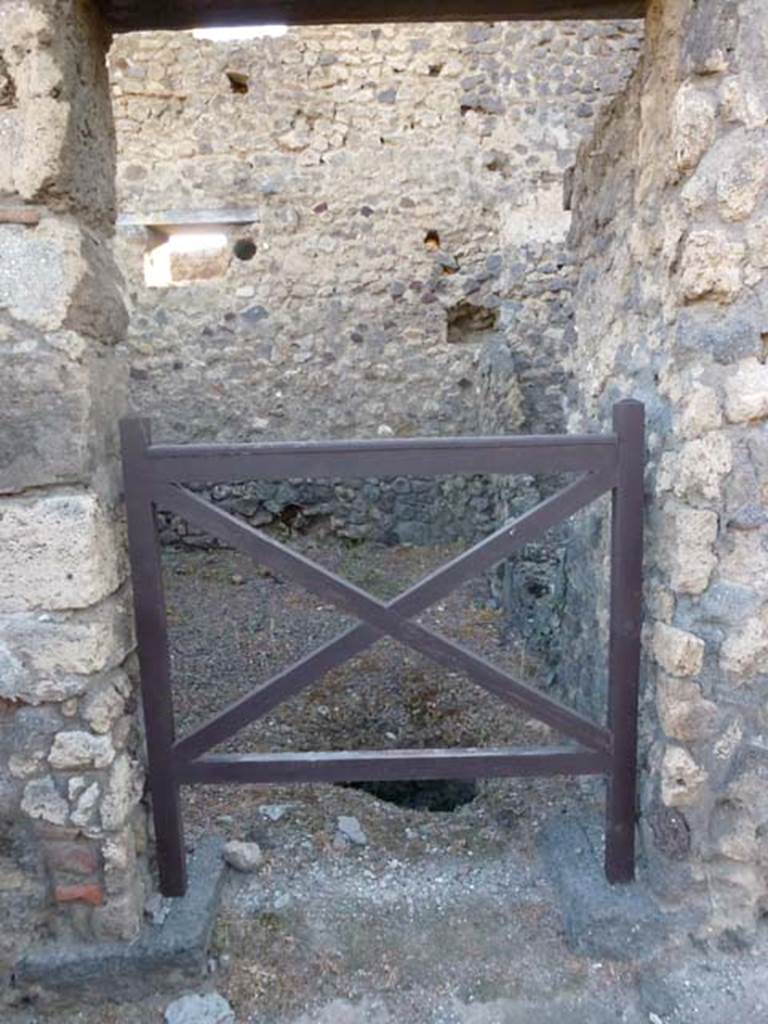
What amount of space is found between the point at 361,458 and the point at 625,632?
838 mm

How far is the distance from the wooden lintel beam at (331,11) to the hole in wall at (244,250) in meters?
4.77

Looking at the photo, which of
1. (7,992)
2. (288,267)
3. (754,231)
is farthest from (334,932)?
(288,267)

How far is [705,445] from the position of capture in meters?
1.76

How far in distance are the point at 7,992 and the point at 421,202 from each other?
6.26m

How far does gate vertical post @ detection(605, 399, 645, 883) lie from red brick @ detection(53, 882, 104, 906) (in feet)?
4.49

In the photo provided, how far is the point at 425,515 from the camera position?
6438 mm

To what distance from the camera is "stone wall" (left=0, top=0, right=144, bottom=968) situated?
5.45 ft

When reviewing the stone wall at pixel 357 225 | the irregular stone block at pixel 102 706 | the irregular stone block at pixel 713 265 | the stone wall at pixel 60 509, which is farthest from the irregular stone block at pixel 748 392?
the stone wall at pixel 357 225

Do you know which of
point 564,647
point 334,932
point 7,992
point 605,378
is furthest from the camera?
point 564,647

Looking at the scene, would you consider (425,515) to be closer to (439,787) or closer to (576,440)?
(439,787)

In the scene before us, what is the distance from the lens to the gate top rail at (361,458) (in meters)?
1.82

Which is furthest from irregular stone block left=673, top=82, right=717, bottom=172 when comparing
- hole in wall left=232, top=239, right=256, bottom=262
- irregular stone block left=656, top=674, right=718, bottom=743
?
hole in wall left=232, top=239, right=256, bottom=262

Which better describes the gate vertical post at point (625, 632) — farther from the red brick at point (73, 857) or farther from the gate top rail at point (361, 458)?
the red brick at point (73, 857)

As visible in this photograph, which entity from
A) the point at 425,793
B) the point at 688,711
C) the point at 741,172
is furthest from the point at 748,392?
the point at 425,793
